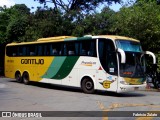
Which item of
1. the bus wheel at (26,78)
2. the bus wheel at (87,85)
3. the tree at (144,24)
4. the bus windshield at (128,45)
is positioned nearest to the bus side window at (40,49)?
the bus wheel at (26,78)

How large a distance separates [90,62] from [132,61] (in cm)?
229

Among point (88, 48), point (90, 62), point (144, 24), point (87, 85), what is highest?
point (144, 24)

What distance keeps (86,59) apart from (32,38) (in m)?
13.5

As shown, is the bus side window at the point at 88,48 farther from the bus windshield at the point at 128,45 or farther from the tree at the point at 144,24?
the tree at the point at 144,24

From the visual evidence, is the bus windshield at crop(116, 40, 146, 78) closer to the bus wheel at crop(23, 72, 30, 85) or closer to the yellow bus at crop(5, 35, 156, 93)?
the yellow bus at crop(5, 35, 156, 93)

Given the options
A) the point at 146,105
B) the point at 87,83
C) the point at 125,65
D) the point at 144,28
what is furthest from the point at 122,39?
the point at 144,28

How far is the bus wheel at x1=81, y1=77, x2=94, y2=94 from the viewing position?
1944 cm

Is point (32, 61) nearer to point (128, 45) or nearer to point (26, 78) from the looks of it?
point (26, 78)

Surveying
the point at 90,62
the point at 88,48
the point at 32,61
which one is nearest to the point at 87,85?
the point at 90,62

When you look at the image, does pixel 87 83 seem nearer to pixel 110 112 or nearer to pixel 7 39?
pixel 110 112

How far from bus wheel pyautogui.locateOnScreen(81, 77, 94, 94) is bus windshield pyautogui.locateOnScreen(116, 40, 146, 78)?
216 centimetres

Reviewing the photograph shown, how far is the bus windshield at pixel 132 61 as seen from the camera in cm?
1813

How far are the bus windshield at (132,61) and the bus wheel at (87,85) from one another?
2.16 meters

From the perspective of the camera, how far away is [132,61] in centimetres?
1844
